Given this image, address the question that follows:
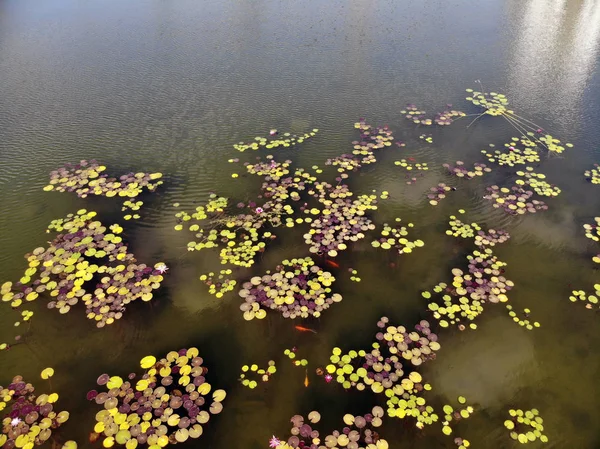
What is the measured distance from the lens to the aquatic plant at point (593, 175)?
6.01 m

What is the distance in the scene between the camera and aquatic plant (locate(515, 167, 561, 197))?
585 cm

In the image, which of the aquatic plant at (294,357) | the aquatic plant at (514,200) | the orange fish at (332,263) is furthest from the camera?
the aquatic plant at (514,200)

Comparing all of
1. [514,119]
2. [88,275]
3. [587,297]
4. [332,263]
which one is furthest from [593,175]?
[88,275]

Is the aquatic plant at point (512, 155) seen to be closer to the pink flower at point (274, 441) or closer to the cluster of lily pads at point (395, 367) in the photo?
the cluster of lily pads at point (395, 367)

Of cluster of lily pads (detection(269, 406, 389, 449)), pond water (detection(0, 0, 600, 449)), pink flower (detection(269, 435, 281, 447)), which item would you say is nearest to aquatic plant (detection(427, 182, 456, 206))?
pond water (detection(0, 0, 600, 449))

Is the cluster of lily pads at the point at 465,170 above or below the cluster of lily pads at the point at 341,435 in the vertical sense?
above

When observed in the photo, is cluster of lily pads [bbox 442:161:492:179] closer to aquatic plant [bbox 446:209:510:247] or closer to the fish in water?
aquatic plant [bbox 446:209:510:247]

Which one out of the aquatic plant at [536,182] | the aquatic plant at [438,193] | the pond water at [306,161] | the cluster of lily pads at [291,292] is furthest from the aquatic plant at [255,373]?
the aquatic plant at [536,182]

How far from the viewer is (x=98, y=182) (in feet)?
19.6

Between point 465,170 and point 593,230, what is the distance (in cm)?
178

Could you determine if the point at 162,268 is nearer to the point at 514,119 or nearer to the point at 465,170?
the point at 465,170

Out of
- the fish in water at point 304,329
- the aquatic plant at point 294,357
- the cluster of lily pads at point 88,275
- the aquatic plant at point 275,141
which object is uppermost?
the aquatic plant at point 275,141

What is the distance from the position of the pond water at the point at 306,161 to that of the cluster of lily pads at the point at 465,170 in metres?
0.16

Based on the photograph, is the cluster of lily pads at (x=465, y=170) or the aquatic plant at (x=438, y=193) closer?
the aquatic plant at (x=438, y=193)
